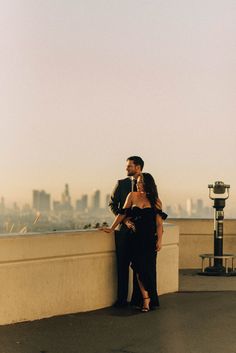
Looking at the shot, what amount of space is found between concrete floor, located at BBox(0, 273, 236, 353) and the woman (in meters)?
0.36

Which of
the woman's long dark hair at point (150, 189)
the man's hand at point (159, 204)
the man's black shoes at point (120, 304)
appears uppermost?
the woman's long dark hair at point (150, 189)

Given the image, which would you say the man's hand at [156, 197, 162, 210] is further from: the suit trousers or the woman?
the suit trousers

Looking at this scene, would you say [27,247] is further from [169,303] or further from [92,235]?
[169,303]

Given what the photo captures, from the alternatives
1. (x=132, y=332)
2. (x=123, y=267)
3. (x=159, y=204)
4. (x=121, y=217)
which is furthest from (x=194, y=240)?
(x=132, y=332)

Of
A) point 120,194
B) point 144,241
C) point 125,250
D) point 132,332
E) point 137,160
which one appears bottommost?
point 132,332

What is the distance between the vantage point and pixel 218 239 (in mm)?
15680

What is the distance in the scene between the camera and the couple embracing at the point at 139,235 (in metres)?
10.6

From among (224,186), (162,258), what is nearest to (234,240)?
(224,186)

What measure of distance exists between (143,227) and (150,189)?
479 millimetres

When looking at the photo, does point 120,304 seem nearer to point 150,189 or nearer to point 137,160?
point 150,189

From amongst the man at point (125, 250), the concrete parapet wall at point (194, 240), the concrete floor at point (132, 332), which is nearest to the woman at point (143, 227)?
the man at point (125, 250)

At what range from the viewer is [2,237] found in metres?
9.39

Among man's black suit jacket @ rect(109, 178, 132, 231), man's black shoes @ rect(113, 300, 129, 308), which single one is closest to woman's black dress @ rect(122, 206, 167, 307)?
man's black shoes @ rect(113, 300, 129, 308)

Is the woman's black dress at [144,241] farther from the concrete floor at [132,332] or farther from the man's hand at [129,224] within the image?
the concrete floor at [132,332]
